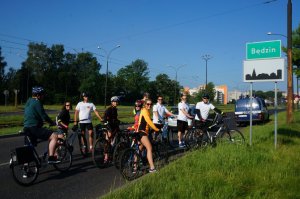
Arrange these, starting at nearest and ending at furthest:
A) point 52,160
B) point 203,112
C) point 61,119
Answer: point 52,160, point 61,119, point 203,112

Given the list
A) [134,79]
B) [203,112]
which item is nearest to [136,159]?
[203,112]

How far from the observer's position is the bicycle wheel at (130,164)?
7078 millimetres

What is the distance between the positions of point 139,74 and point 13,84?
1803 inches

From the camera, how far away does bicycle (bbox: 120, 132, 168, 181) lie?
713 centimetres

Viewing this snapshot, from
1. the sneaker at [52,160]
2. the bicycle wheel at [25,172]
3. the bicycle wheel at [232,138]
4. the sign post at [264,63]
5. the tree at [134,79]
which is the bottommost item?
the bicycle wheel at [25,172]

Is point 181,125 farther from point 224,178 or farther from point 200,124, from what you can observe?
point 224,178

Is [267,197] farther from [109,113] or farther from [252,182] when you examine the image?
[109,113]

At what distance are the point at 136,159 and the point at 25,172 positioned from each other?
2068 mm

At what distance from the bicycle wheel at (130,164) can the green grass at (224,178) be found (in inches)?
22.5

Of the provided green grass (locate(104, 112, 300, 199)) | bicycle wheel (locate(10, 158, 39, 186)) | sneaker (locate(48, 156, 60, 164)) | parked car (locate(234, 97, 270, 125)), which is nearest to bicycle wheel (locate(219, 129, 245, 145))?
green grass (locate(104, 112, 300, 199))

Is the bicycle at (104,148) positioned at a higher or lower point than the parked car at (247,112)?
lower

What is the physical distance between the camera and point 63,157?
8.42 m

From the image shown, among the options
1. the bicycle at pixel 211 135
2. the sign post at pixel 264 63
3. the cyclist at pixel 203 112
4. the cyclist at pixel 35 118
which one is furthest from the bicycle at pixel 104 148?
the sign post at pixel 264 63

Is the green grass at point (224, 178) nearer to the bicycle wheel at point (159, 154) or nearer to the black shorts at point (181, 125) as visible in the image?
the bicycle wheel at point (159, 154)
